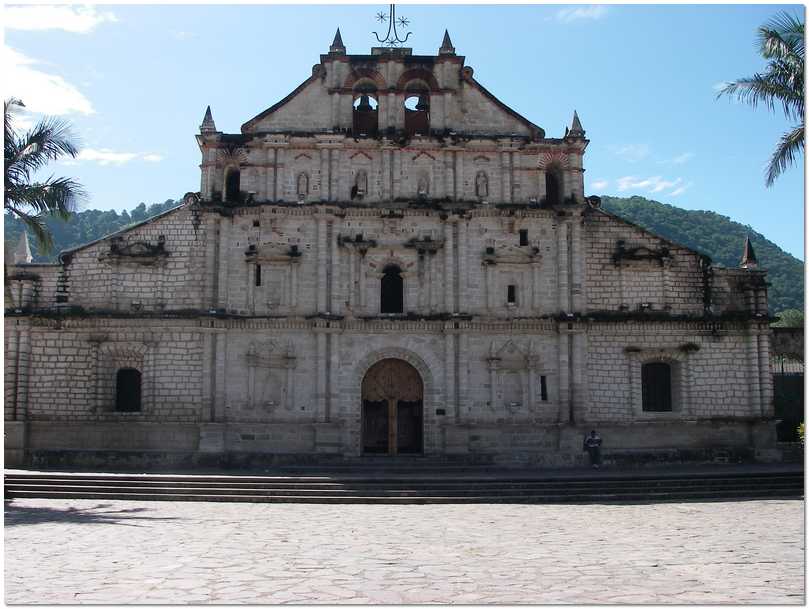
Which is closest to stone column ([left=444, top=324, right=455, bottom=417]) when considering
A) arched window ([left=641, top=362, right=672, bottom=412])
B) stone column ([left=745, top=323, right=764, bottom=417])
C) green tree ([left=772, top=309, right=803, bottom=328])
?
arched window ([left=641, top=362, right=672, bottom=412])

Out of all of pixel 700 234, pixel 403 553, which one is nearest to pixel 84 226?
pixel 700 234

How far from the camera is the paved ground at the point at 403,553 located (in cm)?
1154

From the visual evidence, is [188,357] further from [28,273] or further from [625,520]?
[625,520]

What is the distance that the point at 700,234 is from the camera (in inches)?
3767

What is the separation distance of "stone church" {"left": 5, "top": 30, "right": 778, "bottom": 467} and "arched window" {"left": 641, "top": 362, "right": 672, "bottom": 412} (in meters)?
0.08

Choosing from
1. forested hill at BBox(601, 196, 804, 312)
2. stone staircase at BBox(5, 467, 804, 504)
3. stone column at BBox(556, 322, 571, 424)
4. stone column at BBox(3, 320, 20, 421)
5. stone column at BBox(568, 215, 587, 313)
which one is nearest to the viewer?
stone staircase at BBox(5, 467, 804, 504)

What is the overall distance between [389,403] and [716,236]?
253ft

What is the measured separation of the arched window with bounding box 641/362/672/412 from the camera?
3036 centimetres

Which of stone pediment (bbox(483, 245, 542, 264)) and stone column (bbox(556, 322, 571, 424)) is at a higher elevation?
stone pediment (bbox(483, 245, 542, 264))

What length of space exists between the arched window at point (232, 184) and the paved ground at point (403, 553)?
1290cm

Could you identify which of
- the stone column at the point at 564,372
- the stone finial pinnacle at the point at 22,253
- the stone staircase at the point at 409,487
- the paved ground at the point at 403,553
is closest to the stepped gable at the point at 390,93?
the stone column at the point at 564,372

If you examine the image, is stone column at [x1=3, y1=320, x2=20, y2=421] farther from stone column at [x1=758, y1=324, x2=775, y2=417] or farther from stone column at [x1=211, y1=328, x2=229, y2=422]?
stone column at [x1=758, y1=324, x2=775, y2=417]

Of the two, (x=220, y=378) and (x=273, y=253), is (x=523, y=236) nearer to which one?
(x=273, y=253)

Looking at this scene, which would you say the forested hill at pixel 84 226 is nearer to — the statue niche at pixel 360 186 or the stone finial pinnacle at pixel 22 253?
the stone finial pinnacle at pixel 22 253
